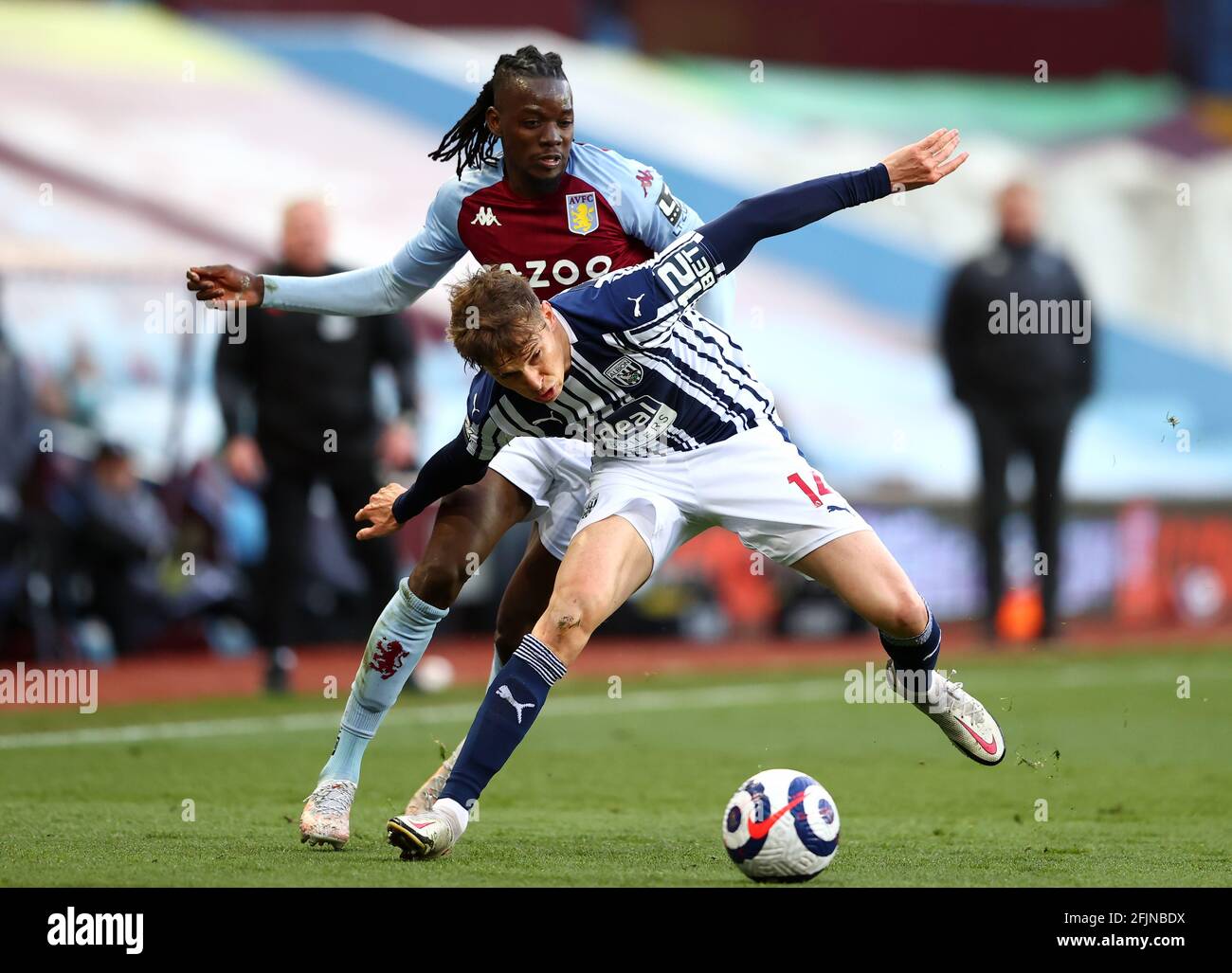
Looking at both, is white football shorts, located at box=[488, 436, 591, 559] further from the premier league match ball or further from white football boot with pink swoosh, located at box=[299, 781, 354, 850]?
the premier league match ball

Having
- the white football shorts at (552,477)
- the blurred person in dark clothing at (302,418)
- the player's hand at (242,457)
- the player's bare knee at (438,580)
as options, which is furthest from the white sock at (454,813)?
the player's hand at (242,457)

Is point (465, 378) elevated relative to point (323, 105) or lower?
lower

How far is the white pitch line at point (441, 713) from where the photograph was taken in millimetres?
9523

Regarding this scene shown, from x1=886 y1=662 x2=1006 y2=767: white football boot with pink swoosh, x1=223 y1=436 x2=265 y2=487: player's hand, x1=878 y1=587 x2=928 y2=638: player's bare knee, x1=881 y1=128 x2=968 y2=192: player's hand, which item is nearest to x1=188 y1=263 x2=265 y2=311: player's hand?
x1=881 y1=128 x2=968 y2=192: player's hand

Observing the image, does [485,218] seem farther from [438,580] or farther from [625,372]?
[438,580]

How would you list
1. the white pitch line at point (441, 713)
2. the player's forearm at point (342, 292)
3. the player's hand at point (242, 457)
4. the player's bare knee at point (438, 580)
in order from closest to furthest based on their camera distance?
1. the player's bare knee at point (438, 580)
2. the player's forearm at point (342, 292)
3. the white pitch line at point (441, 713)
4. the player's hand at point (242, 457)

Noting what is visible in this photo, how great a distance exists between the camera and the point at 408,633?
641cm

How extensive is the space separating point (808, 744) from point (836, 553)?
347 centimetres

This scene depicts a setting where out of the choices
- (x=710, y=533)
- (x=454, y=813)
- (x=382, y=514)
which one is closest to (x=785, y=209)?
(x=382, y=514)

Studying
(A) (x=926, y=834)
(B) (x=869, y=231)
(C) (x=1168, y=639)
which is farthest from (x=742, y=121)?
(A) (x=926, y=834)

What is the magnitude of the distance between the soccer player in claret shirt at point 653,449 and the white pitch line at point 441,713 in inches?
137

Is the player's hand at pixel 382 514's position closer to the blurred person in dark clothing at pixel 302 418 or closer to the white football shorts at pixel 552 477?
the white football shorts at pixel 552 477

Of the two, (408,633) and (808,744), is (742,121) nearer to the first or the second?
(808,744)

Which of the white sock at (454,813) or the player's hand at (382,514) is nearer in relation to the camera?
the white sock at (454,813)
